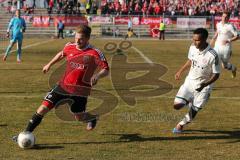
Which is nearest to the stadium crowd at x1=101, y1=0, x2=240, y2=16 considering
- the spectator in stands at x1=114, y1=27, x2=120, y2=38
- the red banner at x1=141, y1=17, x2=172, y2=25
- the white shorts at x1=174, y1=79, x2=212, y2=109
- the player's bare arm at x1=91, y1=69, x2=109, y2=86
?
the red banner at x1=141, y1=17, x2=172, y2=25

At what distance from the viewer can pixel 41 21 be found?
5038 centimetres

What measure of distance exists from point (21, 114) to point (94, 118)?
6.90 ft

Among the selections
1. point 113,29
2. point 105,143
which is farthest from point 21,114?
point 113,29

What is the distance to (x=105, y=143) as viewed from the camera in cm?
823

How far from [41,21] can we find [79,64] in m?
42.9

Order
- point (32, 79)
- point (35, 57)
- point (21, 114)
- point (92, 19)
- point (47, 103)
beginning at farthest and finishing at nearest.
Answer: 1. point (92, 19)
2. point (35, 57)
3. point (32, 79)
4. point (21, 114)
5. point (47, 103)

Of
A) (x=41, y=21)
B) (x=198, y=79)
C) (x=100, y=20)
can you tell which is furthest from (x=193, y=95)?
(x=41, y=21)

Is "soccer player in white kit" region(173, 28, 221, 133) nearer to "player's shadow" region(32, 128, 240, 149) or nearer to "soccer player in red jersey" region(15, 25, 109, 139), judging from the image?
"player's shadow" region(32, 128, 240, 149)

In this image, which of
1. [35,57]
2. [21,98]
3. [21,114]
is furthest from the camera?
[35,57]

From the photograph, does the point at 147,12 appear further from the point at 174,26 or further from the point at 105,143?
the point at 105,143

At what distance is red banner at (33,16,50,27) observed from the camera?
50.3m

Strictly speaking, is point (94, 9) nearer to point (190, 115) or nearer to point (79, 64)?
point (190, 115)

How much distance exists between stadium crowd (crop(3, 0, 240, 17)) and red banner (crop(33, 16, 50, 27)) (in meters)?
0.96

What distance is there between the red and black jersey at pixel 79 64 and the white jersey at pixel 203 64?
1688mm
